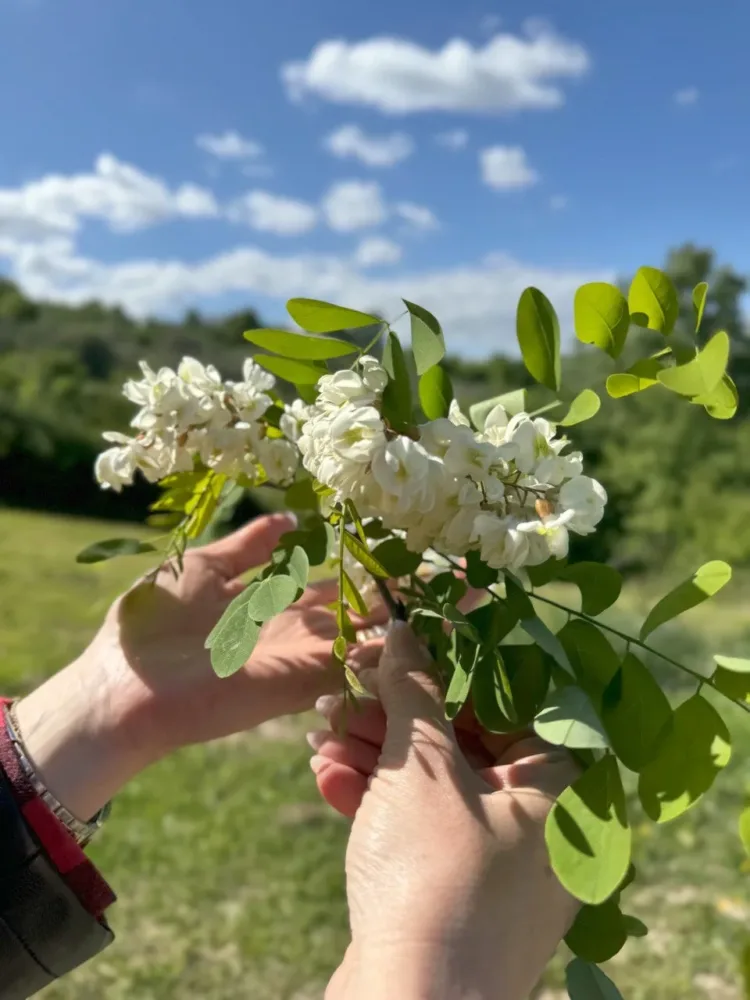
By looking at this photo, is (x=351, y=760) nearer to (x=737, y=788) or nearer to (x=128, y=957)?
(x=128, y=957)

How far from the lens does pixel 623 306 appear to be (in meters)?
0.79

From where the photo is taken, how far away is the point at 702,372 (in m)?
0.71

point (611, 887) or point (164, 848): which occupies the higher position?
point (611, 887)

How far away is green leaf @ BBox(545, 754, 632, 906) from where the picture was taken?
2.02 ft

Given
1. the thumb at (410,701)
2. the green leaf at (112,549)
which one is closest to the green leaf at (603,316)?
the thumb at (410,701)

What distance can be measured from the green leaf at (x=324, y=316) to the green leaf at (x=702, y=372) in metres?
0.28

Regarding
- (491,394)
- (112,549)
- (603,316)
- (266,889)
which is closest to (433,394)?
(603,316)

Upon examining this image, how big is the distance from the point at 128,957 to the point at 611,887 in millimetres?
2041

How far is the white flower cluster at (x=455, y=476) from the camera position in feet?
2.32

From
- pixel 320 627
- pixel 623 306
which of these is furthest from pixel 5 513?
pixel 623 306

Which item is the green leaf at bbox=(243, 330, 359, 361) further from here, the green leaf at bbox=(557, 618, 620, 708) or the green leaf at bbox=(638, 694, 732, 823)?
the green leaf at bbox=(638, 694, 732, 823)

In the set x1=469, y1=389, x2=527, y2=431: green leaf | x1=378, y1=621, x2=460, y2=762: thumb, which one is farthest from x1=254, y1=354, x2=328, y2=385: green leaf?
x1=378, y1=621, x2=460, y2=762: thumb

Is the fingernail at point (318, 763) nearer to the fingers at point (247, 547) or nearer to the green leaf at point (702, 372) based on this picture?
the fingers at point (247, 547)

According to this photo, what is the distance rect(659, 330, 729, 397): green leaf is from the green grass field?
890 millimetres
